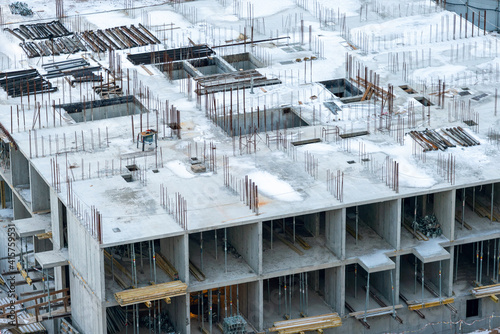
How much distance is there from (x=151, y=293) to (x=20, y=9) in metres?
42.0

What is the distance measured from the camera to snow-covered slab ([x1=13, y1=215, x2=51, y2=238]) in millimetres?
73500

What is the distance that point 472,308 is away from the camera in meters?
74.9

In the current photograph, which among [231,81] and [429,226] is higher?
[231,81]

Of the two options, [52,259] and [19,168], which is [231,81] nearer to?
[19,168]

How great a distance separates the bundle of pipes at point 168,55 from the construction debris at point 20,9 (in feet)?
44.0

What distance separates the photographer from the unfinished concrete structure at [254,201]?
2731 inches

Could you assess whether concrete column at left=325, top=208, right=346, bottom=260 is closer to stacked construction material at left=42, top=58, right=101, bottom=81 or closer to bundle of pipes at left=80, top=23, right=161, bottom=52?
stacked construction material at left=42, top=58, right=101, bottom=81

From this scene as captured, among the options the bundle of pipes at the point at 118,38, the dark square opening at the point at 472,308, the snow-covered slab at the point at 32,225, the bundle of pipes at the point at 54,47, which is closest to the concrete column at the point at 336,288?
the dark square opening at the point at 472,308

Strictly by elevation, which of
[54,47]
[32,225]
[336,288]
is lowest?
[336,288]

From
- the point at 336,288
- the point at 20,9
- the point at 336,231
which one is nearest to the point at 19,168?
the point at 336,231

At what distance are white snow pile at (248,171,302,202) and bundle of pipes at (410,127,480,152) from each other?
9637mm

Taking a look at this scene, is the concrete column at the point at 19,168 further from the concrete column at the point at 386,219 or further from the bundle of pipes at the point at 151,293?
the concrete column at the point at 386,219

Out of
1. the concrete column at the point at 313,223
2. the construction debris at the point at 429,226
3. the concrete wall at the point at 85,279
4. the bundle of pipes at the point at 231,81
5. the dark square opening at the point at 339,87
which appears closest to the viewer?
the concrete wall at the point at 85,279

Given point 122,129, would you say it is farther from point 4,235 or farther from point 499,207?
point 499,207
